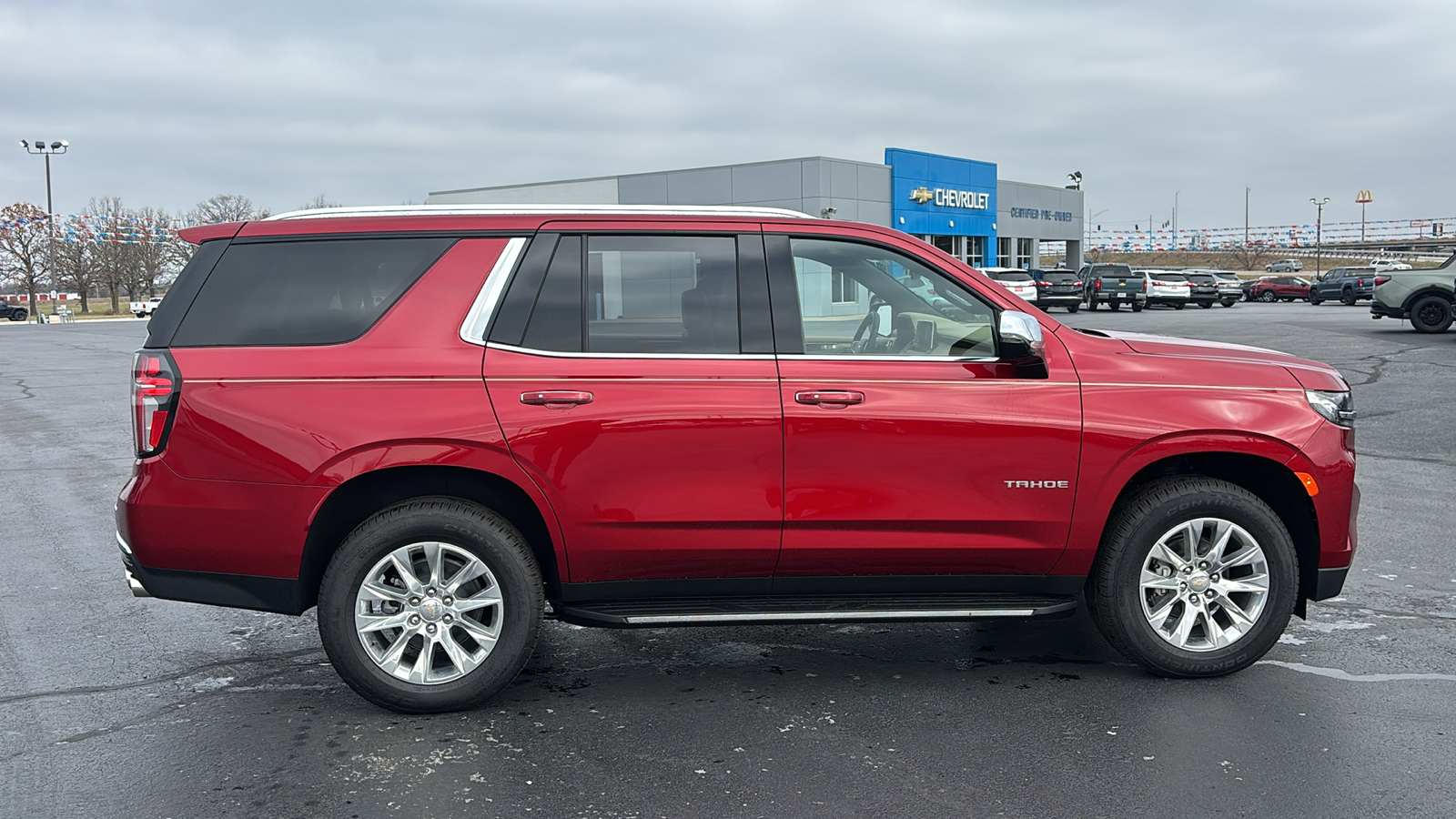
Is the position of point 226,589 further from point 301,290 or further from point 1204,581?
point 1204,581

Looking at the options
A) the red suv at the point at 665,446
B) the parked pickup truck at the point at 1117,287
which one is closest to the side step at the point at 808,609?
the red suv at the point at 665,446

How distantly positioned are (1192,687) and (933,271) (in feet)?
6.29

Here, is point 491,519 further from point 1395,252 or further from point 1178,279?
point 1395,252

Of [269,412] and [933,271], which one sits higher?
[933,271]

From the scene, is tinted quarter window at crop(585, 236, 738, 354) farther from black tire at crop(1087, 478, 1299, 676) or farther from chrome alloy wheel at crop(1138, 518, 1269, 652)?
chrome alloy wheel at crop(1138, 518, 1269, 652)

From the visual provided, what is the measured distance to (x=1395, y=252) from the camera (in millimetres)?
98125

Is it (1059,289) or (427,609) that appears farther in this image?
(1059,289)

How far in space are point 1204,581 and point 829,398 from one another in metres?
1.67

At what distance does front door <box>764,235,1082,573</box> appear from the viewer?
13.8 ft

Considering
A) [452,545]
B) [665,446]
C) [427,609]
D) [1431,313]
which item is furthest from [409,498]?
[1431,313]

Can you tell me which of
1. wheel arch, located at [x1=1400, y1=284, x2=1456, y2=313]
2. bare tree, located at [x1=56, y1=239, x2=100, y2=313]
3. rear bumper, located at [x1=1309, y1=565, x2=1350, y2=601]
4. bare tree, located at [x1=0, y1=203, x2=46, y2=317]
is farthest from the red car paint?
bare tree, located at [x1=56, y1=239, x2=100, y2=313]

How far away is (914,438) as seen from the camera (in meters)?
4.21

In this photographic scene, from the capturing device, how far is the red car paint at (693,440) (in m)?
4.08

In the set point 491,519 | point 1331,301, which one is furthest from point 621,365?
point 1331,301
